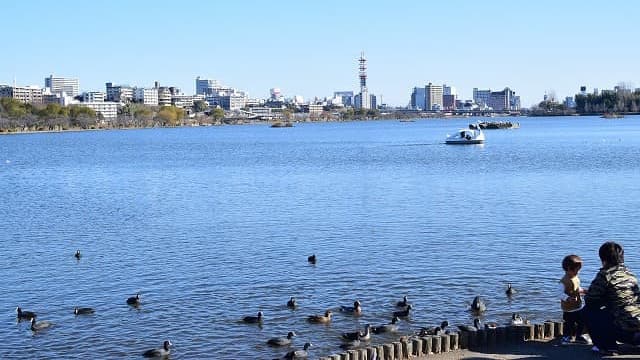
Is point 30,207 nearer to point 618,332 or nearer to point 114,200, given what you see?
point 114,200

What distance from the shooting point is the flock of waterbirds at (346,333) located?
Result: 59.7ft

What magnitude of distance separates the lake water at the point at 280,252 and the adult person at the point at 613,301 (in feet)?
22.5

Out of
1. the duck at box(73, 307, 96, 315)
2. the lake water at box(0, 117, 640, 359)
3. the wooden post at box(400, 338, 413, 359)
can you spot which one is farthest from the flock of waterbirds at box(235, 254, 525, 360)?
the duck at box(73, 307, 96, 315)

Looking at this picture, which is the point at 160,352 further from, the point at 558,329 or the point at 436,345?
the point at 558,329

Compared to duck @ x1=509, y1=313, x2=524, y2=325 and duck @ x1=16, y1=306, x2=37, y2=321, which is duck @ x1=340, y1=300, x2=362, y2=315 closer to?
duck @ x1=509, y1=313, x2=524, y2=325

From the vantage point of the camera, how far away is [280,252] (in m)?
30.2

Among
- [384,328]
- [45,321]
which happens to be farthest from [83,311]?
[384,328]

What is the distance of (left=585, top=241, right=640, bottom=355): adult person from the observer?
12.3m

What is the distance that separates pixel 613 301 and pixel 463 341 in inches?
121

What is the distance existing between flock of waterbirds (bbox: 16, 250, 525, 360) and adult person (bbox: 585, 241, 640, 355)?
4113 millimetres

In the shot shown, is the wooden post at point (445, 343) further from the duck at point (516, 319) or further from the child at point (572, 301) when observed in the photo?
the duck at point (516, 319)

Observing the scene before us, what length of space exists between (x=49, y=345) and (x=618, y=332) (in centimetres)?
1277

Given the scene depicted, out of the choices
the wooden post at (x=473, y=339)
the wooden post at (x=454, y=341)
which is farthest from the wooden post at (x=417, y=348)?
the wooden post at (x=473, y=339)

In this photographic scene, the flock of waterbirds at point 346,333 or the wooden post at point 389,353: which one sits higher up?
the wooden post at point 389,353
